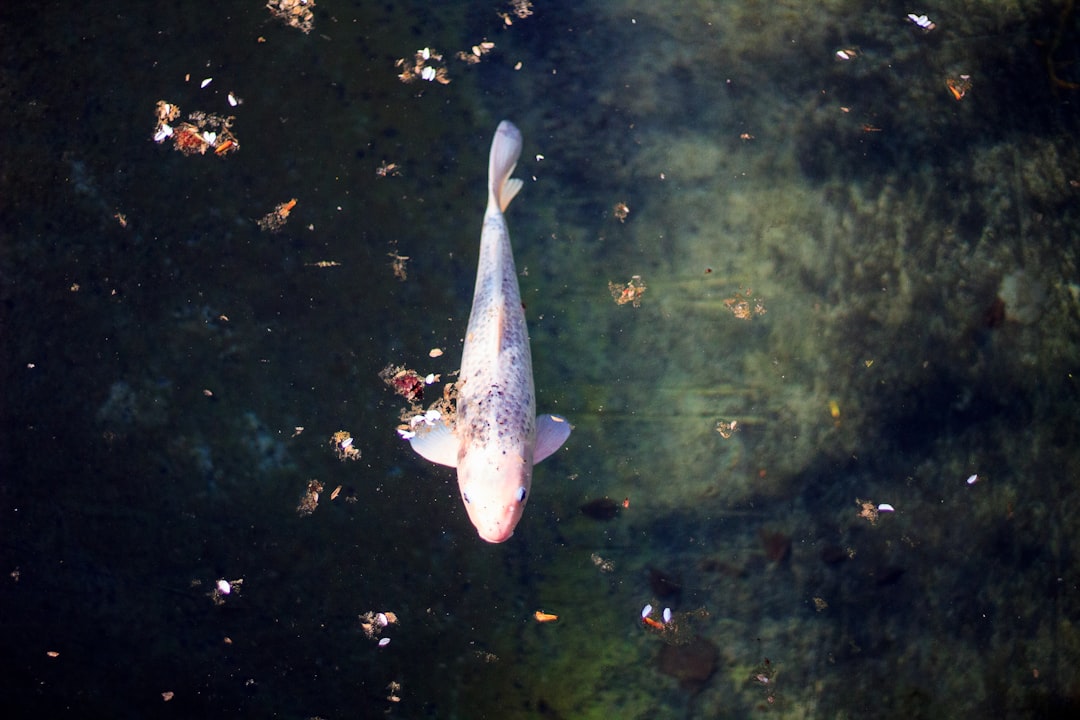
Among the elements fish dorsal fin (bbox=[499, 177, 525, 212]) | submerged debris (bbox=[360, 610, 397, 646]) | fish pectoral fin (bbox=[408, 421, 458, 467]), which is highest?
fish dorsal fin (bbox=[499, 177, 525, 212])

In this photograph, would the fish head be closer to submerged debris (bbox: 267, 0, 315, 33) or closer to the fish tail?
the fish tail

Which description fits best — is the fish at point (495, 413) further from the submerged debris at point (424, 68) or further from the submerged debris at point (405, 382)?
the submerged debris at point (424, 68)

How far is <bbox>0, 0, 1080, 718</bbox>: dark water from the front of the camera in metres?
2.69

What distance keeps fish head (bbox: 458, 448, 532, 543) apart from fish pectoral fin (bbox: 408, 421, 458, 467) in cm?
16

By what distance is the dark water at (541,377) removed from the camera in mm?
2691

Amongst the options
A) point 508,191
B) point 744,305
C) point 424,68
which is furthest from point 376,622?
point 424,68

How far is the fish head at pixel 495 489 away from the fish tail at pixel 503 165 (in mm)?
947

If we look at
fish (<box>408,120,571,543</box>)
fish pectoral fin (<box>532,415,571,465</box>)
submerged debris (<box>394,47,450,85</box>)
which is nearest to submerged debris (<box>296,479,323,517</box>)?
fish (<box>408,120,571,543</box>)

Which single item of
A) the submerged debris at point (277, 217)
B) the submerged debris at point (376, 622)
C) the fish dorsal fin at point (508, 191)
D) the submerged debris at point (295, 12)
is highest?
the submerged debris at point (295, 12)

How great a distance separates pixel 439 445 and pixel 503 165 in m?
1.09

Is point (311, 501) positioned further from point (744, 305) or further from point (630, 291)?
point (744, 305)

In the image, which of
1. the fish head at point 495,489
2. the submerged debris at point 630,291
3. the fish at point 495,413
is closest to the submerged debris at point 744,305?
the submerged debris at point 630,291

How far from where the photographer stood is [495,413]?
2357 mm

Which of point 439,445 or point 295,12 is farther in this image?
point 295,12
